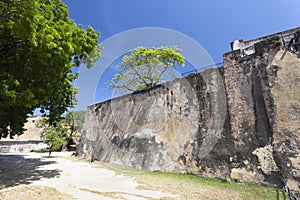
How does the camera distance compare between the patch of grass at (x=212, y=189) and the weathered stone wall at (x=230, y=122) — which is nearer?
the patch of grass at (x=212, y=189)

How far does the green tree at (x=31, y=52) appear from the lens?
422 cm

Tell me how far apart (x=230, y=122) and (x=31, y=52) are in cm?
695

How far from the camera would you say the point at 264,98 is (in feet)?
19.3

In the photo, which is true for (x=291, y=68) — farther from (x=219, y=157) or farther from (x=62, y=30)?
(x=62, y=30)

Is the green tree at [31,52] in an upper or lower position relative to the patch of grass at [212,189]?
upper

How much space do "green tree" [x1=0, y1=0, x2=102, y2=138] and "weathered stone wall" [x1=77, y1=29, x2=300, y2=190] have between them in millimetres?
4711

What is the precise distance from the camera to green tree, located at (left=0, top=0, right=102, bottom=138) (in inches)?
166

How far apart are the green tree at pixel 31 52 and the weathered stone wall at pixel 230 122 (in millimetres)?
4711

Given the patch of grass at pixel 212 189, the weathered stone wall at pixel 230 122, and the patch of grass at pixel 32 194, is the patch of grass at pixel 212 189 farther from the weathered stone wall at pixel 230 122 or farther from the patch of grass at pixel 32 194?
the patch of grass at pixel 32 194

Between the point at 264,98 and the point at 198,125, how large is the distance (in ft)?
8.71

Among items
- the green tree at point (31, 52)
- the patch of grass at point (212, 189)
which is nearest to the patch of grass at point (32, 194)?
the patch of grass at point (212, 189)

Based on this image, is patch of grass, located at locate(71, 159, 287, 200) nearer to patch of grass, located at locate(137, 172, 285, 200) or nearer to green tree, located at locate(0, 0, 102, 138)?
patch of grass, located at locate(137, 172, 285, 200)

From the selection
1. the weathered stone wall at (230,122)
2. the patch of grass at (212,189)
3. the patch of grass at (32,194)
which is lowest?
the patch of grass at (32,194)

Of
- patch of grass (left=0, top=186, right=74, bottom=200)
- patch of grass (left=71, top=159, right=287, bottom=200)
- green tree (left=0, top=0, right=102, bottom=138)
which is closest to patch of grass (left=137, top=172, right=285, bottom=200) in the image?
patch of grass (left=71, top=159, right=287, bottom=200)
